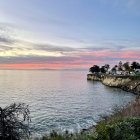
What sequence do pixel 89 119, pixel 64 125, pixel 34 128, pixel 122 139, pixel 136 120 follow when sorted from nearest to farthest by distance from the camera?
pixel 122 139
pixel 136 120
pixel 34 128
pixel 64 125
pixel 89 119

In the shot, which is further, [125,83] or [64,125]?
[125,83]

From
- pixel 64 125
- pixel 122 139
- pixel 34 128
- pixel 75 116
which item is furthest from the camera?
pixel 75 116

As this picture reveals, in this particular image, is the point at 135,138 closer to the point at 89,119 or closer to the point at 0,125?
the point at 0,125

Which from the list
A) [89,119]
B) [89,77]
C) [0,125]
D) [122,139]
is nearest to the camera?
[0,125]

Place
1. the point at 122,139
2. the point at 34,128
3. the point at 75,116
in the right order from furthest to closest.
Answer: the point at 75,116 < the point at 34,128 < the point at 122,139

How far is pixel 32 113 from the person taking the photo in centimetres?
4059

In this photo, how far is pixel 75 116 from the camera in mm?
38812

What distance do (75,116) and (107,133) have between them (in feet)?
93.8

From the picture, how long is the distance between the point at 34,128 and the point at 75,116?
990cm

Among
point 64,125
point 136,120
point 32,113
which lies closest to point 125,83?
point 32,113

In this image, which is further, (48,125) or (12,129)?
(48,125)

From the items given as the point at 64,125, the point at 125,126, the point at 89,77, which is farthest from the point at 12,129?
the point at 89,77

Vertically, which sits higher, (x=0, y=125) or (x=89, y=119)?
(x=0, y=125)

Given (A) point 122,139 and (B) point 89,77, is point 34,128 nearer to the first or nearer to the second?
(A) point 122,139
